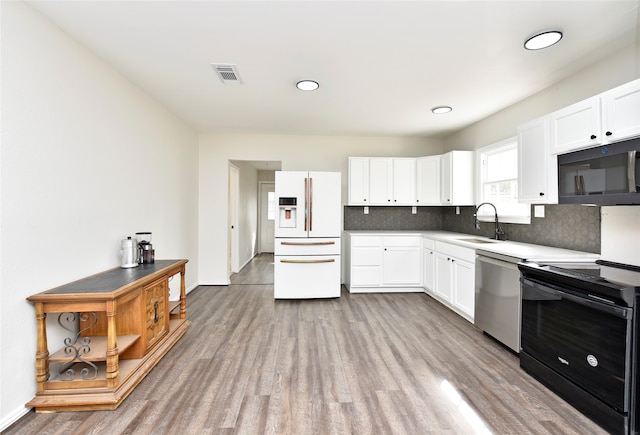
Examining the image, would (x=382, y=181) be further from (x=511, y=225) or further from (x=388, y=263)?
(x=511, y=225)

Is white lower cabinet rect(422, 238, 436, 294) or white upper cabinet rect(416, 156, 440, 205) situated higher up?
white upper cabinet rect(416, 156, 440, 205)

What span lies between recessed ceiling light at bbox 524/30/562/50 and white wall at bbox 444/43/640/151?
65cm

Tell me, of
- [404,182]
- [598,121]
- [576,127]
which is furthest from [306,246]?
[598,121]

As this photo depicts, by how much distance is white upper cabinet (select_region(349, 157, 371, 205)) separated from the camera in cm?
455

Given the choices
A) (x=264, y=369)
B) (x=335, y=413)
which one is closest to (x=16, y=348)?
(x=264, y=369)

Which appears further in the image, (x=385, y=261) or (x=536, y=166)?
(x=385, y=261)

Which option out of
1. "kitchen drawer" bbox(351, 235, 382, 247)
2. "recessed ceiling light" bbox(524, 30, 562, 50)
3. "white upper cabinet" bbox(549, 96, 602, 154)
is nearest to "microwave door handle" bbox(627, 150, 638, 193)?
"white upper cabinet" bbox(549, 96, 602, 154)

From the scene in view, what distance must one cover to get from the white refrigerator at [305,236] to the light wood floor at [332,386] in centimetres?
77

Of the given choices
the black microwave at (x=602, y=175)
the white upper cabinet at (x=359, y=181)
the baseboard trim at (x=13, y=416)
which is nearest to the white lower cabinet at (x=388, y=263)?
the white upper cabinet at (x=359, y=181)

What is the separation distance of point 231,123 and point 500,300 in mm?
3959

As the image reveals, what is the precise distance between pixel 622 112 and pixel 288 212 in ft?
11.0

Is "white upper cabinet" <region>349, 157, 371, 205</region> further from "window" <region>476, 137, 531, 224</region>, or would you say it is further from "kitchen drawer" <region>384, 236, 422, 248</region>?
"window" <region>476, 137, 531, 224</region>

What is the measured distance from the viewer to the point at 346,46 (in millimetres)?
2201

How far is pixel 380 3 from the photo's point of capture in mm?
1743
